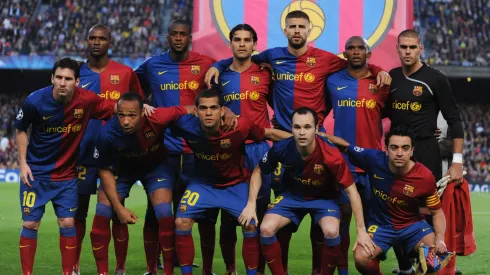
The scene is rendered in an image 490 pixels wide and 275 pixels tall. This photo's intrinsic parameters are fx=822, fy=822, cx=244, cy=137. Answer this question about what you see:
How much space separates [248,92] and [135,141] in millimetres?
1031

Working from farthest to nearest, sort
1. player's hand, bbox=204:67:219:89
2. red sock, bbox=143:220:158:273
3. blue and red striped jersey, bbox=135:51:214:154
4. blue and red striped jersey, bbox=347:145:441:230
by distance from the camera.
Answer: blue and red striped jersey, bbox=135:51:214:154 < red sock, bbox=143:220:158:273 < player's hand, bbox=204:67:219:89 < blue and red striped jersey, bbox=347:145:441:230

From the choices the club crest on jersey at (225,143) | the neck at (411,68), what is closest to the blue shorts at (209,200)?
the club crest on jersey at (225,143)

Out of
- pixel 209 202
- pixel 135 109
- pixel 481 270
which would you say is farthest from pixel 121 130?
pixel 481 270

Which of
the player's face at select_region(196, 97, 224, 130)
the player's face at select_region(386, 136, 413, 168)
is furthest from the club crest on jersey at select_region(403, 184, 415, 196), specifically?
the player's face at select_region(196, 97, 224, 130)

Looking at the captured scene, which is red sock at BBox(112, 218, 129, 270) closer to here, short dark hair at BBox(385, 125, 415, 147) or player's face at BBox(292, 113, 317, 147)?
player's face at BBox(292, 113, 317, 147)

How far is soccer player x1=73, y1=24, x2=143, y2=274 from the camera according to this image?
6891mm

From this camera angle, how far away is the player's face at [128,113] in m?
6.29

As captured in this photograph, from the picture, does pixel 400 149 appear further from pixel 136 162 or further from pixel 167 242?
pixel 136 162

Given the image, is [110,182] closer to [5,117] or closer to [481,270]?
[481,270]

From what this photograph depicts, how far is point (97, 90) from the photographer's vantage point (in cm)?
702

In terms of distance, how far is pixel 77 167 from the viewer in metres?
6.88

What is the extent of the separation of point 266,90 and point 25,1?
22791 mm

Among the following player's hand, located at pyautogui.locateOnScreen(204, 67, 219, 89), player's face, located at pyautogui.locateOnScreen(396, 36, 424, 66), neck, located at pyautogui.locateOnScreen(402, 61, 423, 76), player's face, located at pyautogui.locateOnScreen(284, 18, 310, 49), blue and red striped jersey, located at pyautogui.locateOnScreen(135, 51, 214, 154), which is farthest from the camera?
blue and red striped jersey, located at pyautogui.locateOnScreen(135, 51, 214, 154)

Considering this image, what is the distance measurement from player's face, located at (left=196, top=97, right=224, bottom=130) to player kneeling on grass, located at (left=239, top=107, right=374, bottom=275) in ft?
1.65
